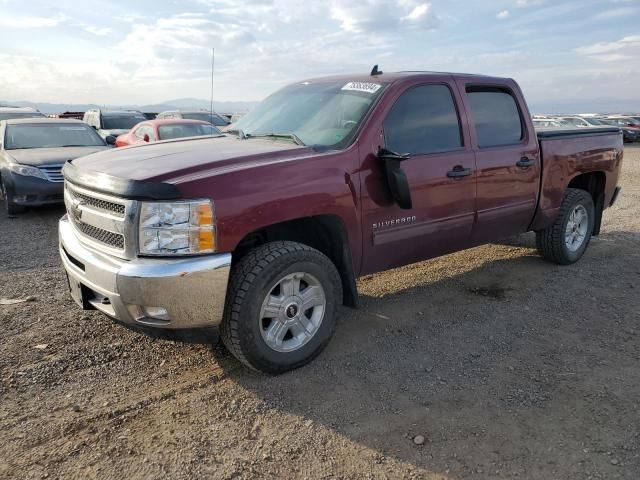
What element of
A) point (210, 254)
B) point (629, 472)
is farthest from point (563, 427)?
point (210, 254)

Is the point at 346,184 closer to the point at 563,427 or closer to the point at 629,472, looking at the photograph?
the point at 563,427

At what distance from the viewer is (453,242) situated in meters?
4.29

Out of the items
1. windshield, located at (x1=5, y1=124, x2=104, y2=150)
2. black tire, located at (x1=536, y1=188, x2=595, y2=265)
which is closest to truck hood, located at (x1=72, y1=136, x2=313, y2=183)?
black tire, located at (x1=536, y1=188, x2=595, y2=265)

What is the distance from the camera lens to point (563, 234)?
17.8 feet

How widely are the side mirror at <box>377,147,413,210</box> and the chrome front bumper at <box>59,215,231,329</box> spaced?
1.30 meters

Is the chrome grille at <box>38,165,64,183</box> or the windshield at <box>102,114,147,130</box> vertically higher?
the windshield at <box>102,114,147,130</box>

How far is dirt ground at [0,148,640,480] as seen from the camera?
2.53 meters

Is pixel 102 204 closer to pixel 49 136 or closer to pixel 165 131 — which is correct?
pixel 49 136

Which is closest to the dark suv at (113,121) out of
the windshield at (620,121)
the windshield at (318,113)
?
the windshield at (318,113)

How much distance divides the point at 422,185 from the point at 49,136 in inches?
306

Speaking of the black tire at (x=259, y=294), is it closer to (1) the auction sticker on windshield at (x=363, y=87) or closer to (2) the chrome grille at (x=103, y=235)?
(2) the chrome grille at (x=103, y=235)

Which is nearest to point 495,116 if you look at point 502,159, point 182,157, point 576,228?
point 502,159

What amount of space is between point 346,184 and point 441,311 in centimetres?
162

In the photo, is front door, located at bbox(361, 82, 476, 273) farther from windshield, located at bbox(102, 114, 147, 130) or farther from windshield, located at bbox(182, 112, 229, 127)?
windshield, located at bbox(102, 114, 147, 130)
